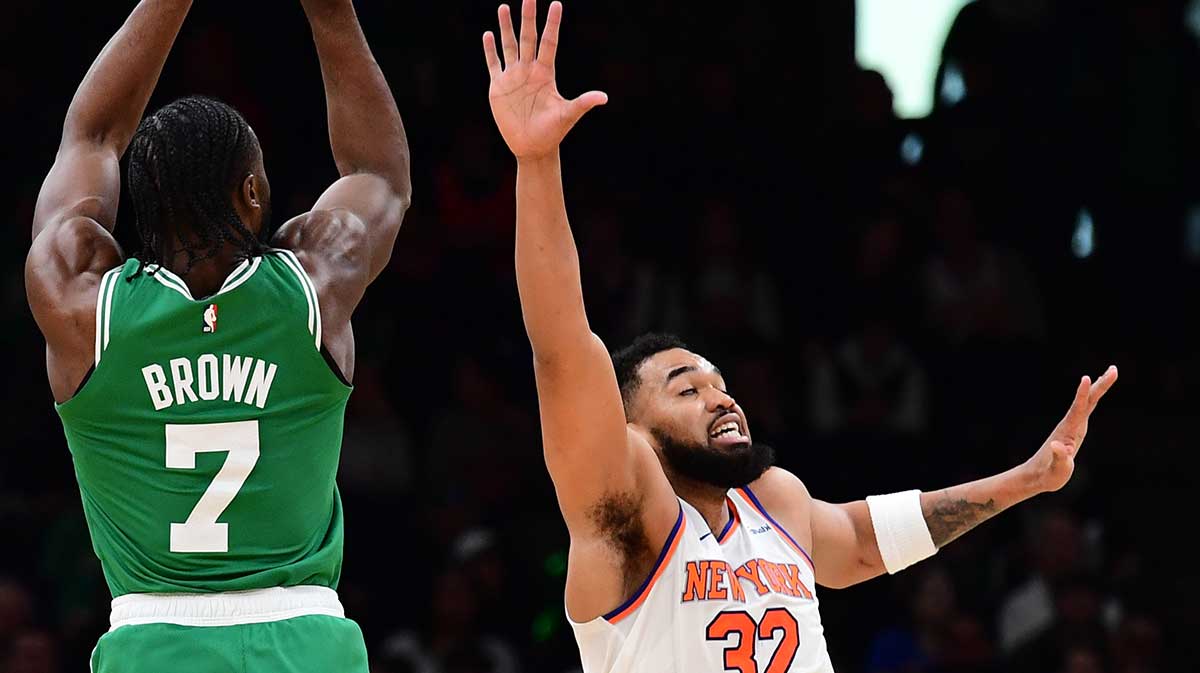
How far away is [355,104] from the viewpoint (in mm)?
4305

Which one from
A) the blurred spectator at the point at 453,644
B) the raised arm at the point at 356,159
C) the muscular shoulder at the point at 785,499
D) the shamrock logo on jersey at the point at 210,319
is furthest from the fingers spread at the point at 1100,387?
the blurred spectator at the point at 453,644

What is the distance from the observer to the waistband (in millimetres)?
3713

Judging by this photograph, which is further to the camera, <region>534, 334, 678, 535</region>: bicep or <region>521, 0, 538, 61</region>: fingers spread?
<region>534, 334, 678, 535</region>: bicep

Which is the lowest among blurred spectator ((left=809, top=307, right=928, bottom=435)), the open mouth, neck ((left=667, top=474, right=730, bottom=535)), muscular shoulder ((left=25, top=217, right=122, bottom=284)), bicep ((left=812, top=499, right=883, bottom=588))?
bicep ((left=812, top=499, right=883, bottom=588))

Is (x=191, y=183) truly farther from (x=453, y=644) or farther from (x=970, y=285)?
(x=970, y=285)

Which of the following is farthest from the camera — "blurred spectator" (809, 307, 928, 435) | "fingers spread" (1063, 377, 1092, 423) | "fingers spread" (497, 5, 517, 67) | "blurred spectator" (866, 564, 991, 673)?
"blurred spectator" (809, 307, 928, 435)

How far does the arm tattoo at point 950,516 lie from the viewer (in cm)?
563

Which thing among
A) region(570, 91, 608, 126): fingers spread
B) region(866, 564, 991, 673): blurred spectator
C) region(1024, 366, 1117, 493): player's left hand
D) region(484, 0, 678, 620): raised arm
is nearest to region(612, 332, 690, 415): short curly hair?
region(484, 0, 678, 620): raised arm

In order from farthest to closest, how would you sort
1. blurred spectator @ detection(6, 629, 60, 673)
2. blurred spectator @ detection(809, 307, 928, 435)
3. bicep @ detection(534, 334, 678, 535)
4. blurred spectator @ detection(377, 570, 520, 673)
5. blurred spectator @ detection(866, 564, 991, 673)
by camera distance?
blurred spectator @ detection(809, 307, 928, 435) < blurred spectator @ detection(866, 564, 991, 673) < blurred spectator @ detection(377, 570, 520, 673) < blurred spectator @ detection(6, 629, 60, 673) < bicep @ detection(534, 334, 678, 535)

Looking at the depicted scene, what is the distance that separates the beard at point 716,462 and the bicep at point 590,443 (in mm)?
270

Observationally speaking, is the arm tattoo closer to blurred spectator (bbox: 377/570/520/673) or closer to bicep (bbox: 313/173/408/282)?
bicep (bbox: 313/173/408/282)

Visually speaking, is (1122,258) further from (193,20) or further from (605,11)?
(193,20)

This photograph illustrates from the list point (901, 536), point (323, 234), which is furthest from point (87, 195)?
point (901, 536)

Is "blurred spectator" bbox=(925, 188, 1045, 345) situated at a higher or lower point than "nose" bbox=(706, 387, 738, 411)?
higher
